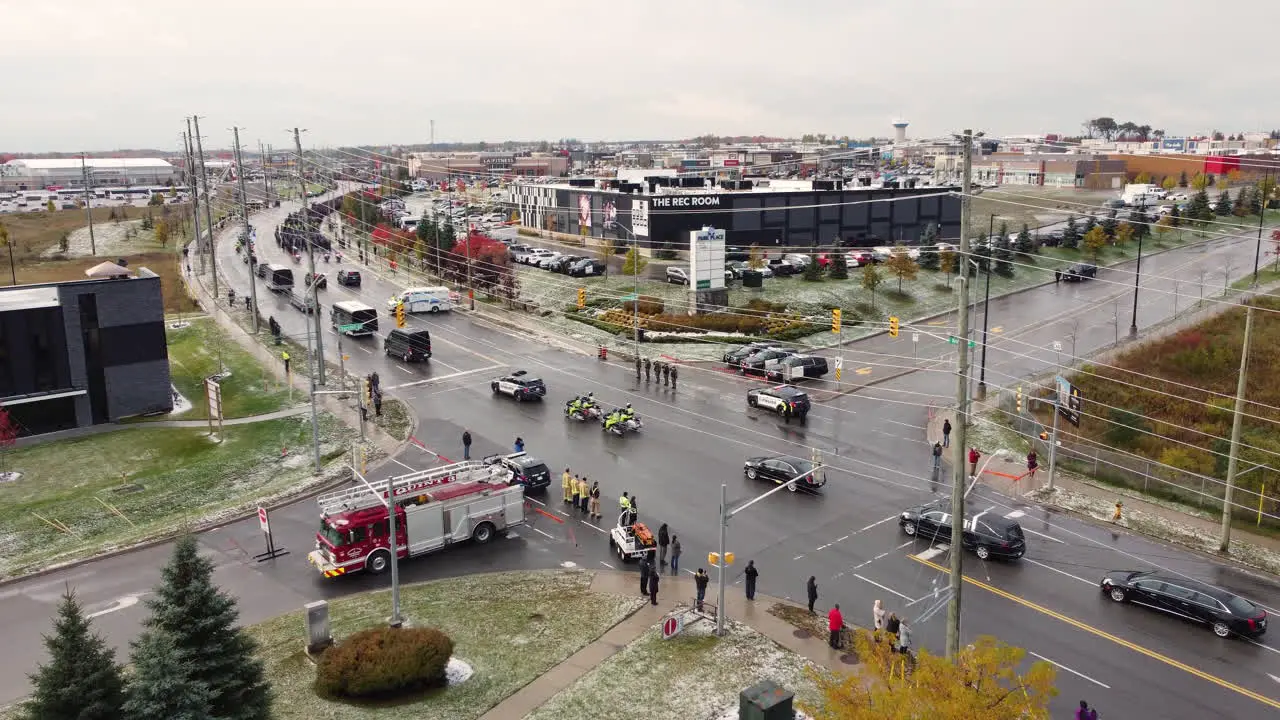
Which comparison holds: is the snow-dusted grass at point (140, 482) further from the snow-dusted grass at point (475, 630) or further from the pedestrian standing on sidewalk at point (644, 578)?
the pedestrian standing on sidewalk at point (644, 578)

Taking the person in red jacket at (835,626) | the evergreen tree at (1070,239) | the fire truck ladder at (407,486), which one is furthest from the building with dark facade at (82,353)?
the evergreen tree at (1070,239)

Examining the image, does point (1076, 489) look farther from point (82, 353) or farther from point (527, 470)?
point (82, 353)

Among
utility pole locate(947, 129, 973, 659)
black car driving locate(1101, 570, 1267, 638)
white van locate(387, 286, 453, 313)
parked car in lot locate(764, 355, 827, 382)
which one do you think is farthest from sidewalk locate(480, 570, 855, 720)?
white van locate(387, 286, 453, 313)

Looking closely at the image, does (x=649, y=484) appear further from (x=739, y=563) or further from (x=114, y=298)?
(x=114, y=298)

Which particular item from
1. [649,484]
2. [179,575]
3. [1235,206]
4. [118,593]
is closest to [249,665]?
[179,575]

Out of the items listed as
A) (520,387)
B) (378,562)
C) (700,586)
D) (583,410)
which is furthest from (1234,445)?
(520,387)

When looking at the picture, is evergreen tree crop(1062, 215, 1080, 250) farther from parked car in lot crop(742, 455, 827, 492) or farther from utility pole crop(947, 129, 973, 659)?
utility pole crop(947, 129, 973, 659)
